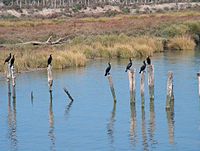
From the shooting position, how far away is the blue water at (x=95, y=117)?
21.3 m

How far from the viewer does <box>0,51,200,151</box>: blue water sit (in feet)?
69.8

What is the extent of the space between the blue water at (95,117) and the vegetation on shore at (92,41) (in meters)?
3.65

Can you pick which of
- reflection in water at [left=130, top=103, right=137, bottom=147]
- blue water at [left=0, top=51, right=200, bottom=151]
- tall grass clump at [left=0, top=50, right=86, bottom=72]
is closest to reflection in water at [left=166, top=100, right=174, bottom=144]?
blue water at [left=0, top=51, right=200, bottom=151]

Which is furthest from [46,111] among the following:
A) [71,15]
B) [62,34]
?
[71,15]

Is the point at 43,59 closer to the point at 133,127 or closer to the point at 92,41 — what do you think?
the point at 92,41

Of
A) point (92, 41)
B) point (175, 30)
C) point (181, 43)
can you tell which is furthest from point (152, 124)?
point (175, 30)

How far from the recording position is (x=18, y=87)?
32125mm

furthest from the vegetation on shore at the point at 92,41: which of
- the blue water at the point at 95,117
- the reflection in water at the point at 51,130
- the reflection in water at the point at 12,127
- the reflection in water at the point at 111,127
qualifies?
the reflection in water at the point at 111,127

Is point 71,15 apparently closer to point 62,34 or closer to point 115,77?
point 62,34

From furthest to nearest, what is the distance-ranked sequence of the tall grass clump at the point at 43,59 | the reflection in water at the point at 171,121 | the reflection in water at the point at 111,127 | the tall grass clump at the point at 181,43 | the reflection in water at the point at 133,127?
the tall grass clump at the point at 181,43, the tall grass clump at the point at 43,59, the reflection in water at the point at 111,127, the reflection in water at the point at 171,121, the reflection in water at the point at 133,127

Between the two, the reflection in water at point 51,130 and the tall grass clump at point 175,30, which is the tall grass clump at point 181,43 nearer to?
the tall grass clump at point 175,30

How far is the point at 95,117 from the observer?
25.1m

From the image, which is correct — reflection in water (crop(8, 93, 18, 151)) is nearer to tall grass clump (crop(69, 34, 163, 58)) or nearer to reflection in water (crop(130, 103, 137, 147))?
reflection in water (crop(130, 103, 137, 147))

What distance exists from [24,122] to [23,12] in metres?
79.0
